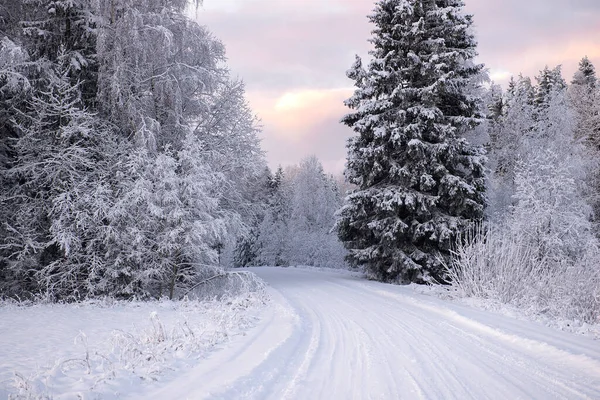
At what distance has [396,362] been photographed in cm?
476

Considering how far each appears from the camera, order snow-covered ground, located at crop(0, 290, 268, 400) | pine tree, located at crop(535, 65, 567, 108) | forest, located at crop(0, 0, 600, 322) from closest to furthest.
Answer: snow-covered ground, located at crop(0, 290, 268, 400) → forest, located at crop(0, 0, 600, 322) → pine tree, located at crop(535, 65, 567, 108)

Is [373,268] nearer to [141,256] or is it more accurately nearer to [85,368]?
[141,256]

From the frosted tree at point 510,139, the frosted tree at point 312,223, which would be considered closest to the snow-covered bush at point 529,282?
the frosted tree at point 510,139

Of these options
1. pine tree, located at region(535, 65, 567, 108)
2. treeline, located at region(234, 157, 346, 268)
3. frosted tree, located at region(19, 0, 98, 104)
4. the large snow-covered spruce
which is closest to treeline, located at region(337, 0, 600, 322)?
the large snow-covered spruce

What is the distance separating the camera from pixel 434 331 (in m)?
6.52

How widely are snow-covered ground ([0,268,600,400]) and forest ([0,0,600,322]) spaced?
9.60 feet

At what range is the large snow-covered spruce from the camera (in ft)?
48.6

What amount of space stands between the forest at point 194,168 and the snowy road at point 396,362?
11.9ft

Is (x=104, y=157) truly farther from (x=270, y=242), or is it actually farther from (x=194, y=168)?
(x=270, y=242)

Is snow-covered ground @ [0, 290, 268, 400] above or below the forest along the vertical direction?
below

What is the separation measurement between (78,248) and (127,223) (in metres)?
1.73

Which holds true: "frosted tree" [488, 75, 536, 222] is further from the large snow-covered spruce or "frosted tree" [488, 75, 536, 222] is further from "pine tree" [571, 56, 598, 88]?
"pine tree" [571, 56, 598, 88]

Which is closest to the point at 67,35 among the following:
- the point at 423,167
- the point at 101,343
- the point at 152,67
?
→ the point at 152,67

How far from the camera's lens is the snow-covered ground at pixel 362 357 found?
3.84 metres
